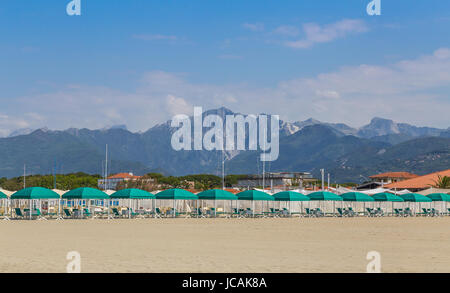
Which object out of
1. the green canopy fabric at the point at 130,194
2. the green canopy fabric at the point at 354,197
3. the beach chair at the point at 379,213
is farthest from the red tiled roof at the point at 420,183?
the green canopy fabric at the point at 130,194

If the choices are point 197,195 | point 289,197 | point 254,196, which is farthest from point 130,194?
point 289,197

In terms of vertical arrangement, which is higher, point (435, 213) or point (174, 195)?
point (174, 195)

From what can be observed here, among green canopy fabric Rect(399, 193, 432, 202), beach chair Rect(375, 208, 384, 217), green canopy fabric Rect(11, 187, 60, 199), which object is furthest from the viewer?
green canopy fabric Rect(399, 193, 432, 202)

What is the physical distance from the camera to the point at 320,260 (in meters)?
12.4

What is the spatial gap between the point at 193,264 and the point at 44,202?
131 ft

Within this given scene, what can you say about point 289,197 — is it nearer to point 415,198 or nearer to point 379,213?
point 379,213

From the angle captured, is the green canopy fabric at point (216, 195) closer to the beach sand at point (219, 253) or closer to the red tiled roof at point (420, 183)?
the beach sand at point (219, 253)

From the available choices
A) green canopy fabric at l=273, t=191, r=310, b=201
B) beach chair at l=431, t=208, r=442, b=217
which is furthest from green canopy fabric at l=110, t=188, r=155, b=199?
beach chair at l=431, t=208, r=442, b=217

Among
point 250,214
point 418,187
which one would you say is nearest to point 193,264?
point 250,214

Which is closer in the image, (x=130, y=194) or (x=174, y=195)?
(x=130, y=194)

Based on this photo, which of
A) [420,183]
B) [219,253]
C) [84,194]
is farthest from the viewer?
[420,183]

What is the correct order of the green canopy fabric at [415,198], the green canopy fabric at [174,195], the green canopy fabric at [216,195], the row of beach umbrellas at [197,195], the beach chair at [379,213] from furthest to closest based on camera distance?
1. the green canopy fabric at [415,198]
2. the beach chair at [379,213]
3. the green canopy fabric at [216,195]
4. the green canopy fabric at [174,195]
5. the row of beach umbrellas at [197,195]

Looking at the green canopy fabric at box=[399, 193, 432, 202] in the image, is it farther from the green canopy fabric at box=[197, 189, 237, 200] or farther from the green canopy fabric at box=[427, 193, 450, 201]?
the green canopy fabric at box=[197, 189, 237, 200]
